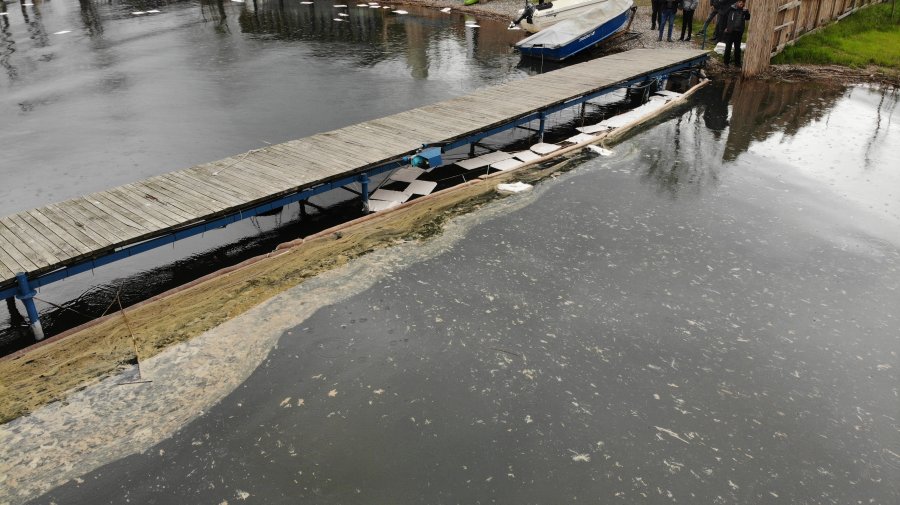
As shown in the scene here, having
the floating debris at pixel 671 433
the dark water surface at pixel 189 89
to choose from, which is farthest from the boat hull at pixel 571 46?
the floating debris at pixel 671 433

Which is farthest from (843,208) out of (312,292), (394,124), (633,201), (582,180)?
(312,292)

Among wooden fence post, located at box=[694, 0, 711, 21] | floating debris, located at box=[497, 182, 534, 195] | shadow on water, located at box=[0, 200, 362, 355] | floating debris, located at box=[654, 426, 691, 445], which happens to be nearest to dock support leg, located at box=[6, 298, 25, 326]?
shadow on water, located at box=[0, 200, 362, 355]

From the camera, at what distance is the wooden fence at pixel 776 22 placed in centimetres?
1745

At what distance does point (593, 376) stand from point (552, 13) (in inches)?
747

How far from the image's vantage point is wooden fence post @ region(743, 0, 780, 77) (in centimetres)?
1728

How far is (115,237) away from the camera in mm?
7938

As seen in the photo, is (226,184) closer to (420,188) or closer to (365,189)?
(365,189)

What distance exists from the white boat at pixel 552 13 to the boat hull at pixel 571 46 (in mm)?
994

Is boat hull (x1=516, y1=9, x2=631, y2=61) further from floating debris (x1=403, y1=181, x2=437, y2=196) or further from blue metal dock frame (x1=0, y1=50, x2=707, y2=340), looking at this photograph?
floating debris (x1=403, y1=181, x2=437, y2=196)

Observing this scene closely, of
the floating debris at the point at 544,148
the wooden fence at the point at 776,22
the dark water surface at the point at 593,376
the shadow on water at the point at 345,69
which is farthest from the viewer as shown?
the wooden fence at the point at 776,22

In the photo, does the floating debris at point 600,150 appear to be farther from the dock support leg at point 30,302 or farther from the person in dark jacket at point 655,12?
the person in dark jacket at point 655,12

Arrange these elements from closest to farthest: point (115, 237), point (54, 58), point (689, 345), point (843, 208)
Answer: point (689, 345)
point (115, 237)
point (843, 208)
point (54, 58)

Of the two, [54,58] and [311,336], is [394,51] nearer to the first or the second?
[54,58]

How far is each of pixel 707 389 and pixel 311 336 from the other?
443 cm
